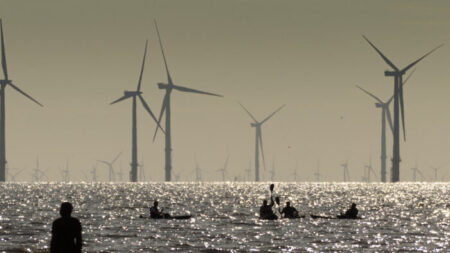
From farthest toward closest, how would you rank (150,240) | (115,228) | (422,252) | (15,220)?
(15,220)
(115,228)
(150,240)
(422,252)

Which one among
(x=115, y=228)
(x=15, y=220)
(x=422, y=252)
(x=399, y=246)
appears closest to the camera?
(x=422, y=252)

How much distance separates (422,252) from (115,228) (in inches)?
1195

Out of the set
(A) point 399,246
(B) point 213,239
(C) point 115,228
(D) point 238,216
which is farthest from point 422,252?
(D) point 238,216

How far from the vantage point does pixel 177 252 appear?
61500 mm

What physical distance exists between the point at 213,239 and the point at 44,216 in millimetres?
36953

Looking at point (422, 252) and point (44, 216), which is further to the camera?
point (44, 216)

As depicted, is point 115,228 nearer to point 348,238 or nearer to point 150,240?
point 150,240

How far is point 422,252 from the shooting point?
201 feet

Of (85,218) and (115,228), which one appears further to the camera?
(85,218)

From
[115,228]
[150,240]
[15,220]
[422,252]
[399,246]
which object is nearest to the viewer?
[422,252]

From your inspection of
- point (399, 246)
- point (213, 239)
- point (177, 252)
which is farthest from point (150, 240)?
point (399, 246)

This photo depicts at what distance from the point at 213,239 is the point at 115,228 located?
1454cm

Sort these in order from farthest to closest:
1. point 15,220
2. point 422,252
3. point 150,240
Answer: point 15,220, point 150,240, point 422,252

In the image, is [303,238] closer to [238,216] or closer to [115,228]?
[115,228]
